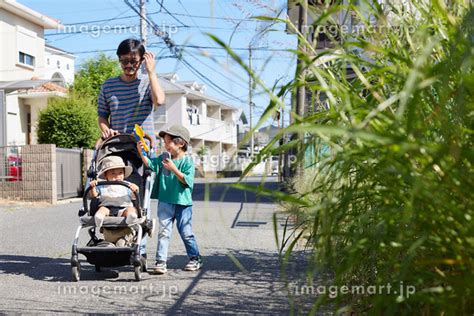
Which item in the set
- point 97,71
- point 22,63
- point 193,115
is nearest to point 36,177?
point 22,63

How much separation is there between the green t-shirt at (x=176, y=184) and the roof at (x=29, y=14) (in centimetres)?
2625

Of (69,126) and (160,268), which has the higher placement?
(69,126)

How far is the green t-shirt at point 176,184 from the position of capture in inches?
221

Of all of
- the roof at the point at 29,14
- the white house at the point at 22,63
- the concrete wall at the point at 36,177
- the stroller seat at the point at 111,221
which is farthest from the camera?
Answer: the white house at the point at 22,63

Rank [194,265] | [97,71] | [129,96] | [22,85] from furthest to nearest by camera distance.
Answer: [97,71]
[22,85]
[129,96]
[194,265]

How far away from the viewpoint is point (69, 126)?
67.7 ft

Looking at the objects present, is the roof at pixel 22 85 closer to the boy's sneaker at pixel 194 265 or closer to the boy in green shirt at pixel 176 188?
the boy in green shirt at pixel 176 188

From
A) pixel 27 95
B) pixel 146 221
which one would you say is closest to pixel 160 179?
pixel 146 221

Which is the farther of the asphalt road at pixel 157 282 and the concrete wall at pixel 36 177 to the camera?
the concrete wall at pixel 36 177

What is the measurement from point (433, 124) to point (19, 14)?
1264 inches

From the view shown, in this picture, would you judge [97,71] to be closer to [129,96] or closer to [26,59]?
[26,59]

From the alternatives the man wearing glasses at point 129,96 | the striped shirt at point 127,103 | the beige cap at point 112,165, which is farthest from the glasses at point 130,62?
the beige cap at point 112,165

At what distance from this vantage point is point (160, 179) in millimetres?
5785

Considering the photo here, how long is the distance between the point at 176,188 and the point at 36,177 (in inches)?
416
